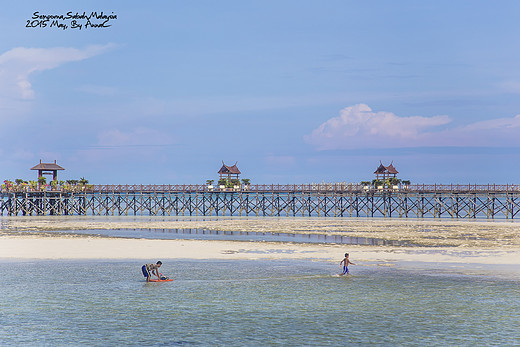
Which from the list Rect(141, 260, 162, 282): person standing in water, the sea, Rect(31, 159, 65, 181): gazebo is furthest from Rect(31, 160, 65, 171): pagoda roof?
Rect(141, 260, 162, 282): person standing in water

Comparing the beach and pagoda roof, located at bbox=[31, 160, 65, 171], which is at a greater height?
pagoda roof, located at bbox=[31, 160, 65, 171]

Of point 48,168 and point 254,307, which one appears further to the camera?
point 48,168

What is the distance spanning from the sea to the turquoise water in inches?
1.1

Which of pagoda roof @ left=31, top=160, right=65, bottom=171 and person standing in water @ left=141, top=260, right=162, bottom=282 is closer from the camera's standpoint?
person standing in water @ left=141, top=260, right=162, bottom=282

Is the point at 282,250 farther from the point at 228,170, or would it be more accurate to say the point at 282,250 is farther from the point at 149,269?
the point at 228,170

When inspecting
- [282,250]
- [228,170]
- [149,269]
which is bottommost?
[282,250]

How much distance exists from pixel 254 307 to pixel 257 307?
3.2 inches

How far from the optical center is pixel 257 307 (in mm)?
17062

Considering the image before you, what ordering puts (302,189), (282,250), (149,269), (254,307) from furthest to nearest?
(302,189), (282,250), (149,269), (254,307)

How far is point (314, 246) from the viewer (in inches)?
1316

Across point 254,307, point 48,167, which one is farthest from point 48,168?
point 254,307

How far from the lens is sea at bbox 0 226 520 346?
14.0 m

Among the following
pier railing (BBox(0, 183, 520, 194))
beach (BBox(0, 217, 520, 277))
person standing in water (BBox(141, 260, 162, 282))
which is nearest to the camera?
person standing in water (BBox(141, 260, 162, 282))

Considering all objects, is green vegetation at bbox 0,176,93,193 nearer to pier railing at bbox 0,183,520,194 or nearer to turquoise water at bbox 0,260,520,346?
pier railing at bbox 0,183,520,194
